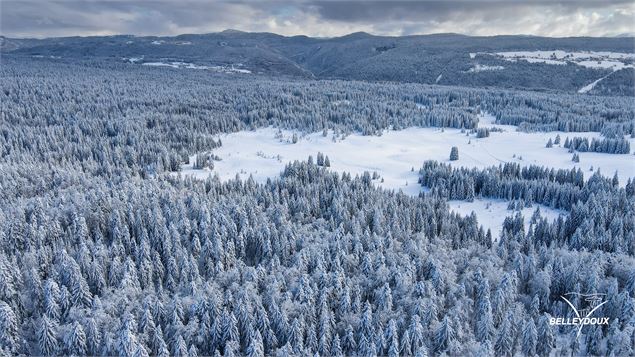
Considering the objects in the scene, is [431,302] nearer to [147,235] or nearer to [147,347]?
[147,347]

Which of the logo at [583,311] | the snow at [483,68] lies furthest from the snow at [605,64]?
the logo at [583,311]

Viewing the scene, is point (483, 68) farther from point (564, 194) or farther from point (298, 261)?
point (298, 261)

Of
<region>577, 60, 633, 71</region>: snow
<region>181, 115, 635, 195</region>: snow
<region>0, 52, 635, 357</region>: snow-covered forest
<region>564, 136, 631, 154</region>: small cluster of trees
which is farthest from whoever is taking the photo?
<region>577, 60, 633, 71</region>: snow

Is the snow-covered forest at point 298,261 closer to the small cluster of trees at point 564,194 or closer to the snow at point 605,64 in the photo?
the small cluster of trees at point 564,194

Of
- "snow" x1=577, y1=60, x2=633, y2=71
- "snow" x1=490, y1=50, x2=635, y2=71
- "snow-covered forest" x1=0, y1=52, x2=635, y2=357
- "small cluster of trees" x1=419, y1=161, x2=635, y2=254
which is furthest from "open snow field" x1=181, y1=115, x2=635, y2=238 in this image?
"snow" x1=490, y1=50, x2=635, y2=71

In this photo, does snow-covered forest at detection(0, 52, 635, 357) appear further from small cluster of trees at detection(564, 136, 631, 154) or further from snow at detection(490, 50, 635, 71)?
snow at detection(490, 50, 635, 71)

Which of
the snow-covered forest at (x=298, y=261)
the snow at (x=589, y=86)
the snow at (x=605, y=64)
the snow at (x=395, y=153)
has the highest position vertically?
the snow at (x=605, y=64)
